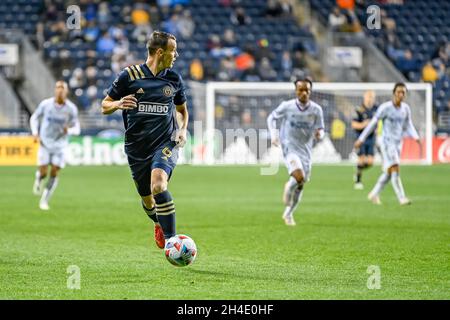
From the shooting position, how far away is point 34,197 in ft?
74.3

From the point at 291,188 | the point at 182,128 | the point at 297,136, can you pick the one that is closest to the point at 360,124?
the point at 297,136

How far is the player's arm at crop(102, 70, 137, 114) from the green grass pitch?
5.47 ft

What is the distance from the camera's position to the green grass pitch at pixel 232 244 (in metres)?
9.66

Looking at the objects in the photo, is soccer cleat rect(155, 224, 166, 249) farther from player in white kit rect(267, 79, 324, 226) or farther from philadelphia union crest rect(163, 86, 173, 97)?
player in white kit rect(267, 79, 324, 226)

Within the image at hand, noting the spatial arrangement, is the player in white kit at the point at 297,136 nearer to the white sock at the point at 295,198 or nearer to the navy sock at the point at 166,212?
the white sock at the point at 295,198

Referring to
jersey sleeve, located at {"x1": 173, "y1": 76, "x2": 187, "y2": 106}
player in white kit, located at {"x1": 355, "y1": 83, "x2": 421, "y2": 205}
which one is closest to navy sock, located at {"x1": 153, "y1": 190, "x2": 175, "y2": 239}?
jersey sleeve, located at {"x1": 173, "y1": 76, "x2": 187, "y2": 106}

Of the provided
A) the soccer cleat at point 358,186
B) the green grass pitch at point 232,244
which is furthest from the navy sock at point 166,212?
the soccer cleat at point 358,186

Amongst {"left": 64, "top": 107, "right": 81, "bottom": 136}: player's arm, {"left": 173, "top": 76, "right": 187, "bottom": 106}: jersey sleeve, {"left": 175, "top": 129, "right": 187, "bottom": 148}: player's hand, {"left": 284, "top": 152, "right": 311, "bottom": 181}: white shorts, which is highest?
{"left": 173, "top": 76, "right": 187, "bottom": 106}: jersey sleeve

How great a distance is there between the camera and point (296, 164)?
16.5 m

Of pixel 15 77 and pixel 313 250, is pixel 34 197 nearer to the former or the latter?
pixel 313 250

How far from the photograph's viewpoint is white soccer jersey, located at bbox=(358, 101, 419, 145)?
20484mm

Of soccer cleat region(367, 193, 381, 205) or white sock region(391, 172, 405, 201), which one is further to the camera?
soccer cleat region(367, 193, 381, 205)

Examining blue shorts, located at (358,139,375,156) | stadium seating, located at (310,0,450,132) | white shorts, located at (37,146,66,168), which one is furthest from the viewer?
stadium seating, located at (310,0,450,132)

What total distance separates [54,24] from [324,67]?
391 inches
